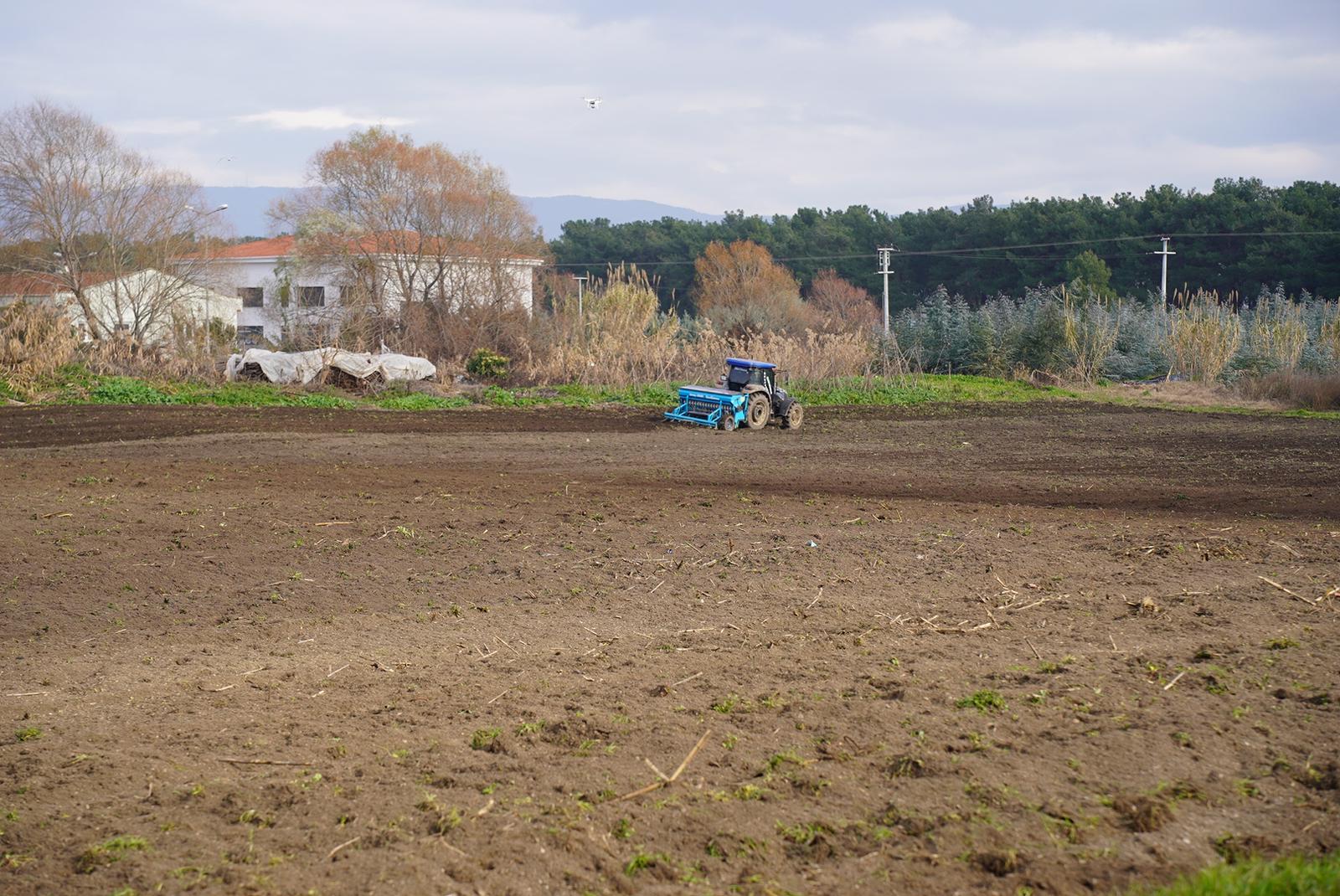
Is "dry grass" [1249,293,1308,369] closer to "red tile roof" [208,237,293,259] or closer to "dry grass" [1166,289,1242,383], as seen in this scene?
Answer: "dry grass" [1166,289,1242,383]

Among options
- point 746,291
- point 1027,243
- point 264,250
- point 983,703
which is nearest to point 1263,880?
→ point 983,703

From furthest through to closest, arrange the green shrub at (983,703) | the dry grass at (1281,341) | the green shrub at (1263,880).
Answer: the dry grass at (1281,341) < the green shrub at (983,703) < the green shrub at (1263,880)

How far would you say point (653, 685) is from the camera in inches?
257

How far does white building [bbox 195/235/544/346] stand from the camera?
3822cm

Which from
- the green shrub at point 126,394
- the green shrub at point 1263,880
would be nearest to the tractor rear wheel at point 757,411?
the green shrub at point 126,394

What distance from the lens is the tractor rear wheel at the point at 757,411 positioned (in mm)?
22141

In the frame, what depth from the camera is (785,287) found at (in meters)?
64.2

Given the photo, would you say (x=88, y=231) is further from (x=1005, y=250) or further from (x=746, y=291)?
(x=1005, y=250)

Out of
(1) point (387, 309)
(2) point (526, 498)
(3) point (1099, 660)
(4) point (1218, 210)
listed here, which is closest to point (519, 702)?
(3) point (1099, 660)

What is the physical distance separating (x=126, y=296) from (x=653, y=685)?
115 feet

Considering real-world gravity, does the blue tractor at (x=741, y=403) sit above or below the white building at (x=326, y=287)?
below

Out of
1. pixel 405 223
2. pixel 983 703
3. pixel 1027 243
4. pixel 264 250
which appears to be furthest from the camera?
pixel 1027 243

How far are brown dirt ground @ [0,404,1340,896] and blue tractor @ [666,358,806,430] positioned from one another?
25.7ft

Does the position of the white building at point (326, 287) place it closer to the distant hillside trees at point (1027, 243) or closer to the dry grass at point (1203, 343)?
the dry grass at point (1203, 343)
